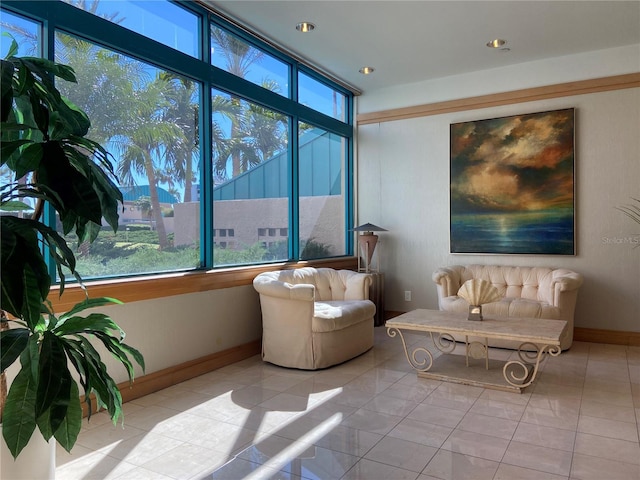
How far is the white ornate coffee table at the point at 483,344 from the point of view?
10.9 ft

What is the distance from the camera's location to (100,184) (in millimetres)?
1592

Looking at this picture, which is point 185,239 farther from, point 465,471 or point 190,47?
point 465,471

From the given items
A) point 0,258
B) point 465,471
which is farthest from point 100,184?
point 465,471

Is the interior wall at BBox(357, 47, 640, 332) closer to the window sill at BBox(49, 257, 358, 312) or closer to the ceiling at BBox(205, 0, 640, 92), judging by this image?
the ceiling at BBox(205, 0, 640, 92)

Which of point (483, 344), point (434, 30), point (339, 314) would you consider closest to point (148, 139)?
point (339, 314)

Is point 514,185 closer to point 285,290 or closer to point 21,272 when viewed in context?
point 285,290

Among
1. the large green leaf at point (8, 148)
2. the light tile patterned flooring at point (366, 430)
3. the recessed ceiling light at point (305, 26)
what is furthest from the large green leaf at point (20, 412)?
the recessed ceiling light at point (305, 26)

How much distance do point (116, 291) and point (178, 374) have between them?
91cm

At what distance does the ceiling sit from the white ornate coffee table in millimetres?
2678

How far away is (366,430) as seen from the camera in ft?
9.05

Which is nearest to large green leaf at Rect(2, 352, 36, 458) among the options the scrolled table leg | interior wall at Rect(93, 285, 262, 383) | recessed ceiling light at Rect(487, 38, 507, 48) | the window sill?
the window sill

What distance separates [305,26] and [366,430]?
358cm

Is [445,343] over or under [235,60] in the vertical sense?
under

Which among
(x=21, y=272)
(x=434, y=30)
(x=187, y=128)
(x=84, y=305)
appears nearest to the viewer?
(x=21, y=272)
